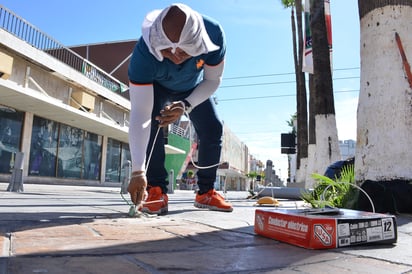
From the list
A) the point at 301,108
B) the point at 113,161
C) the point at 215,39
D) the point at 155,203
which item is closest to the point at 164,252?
the point at 155,203

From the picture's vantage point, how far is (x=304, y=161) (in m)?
13.7

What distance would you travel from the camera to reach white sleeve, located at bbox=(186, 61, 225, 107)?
9.68ft

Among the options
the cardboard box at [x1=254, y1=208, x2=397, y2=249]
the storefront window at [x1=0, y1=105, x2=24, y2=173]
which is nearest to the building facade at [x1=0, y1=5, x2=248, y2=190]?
the storefront window at [x1=0, y1=105, x2=24, y2=173]

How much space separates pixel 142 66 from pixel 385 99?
2.36 m

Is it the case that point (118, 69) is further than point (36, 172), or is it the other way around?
point (118, 69)

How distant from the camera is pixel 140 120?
2.50 m

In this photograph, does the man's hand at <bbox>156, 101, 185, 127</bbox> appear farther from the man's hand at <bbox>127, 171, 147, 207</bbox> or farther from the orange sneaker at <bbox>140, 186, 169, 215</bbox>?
the orange sneaker at <bbox>140, 186, 169, 215</bbox>

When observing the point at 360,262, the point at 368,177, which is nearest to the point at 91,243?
the point at 360,262

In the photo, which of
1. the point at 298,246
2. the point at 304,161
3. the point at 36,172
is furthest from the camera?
the point at 36,172

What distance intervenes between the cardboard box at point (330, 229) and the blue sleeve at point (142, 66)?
1.34 meters

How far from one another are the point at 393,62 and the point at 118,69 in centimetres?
2290

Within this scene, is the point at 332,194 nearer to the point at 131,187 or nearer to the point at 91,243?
the point at 131,187

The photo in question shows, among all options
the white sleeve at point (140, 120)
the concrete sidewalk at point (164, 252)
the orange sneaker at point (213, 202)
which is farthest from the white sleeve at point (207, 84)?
the concrete sidewalk at point (164, 252)

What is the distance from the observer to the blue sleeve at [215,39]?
2725mm
